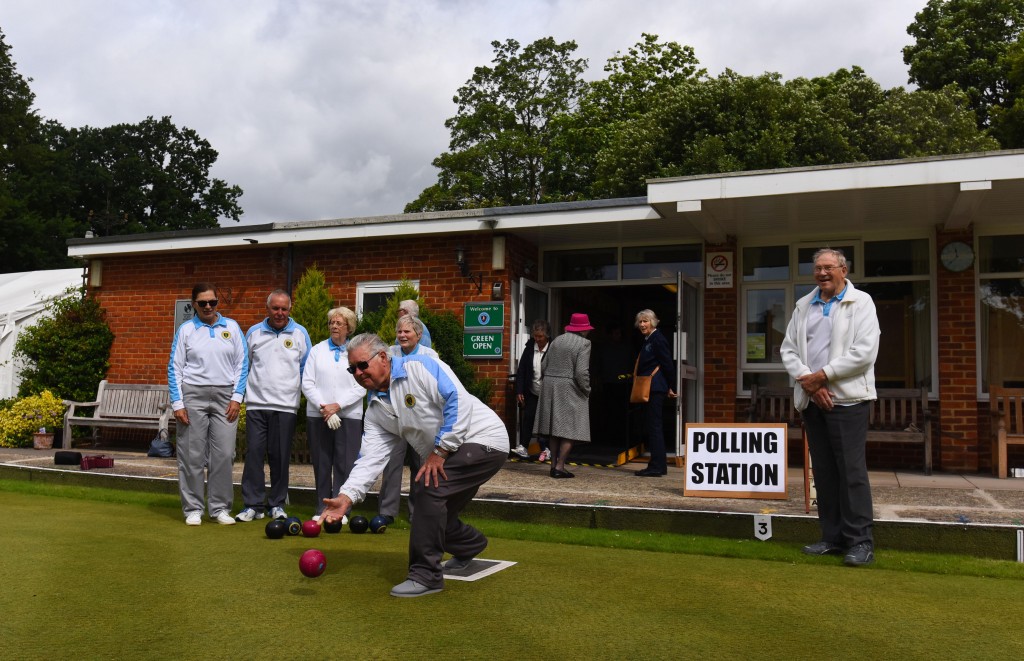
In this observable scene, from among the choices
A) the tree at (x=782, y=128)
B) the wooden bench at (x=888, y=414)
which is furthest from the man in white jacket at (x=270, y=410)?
the tree at (x=782, y=128)

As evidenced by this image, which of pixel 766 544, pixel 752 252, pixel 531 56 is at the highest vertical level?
pixel 531 56

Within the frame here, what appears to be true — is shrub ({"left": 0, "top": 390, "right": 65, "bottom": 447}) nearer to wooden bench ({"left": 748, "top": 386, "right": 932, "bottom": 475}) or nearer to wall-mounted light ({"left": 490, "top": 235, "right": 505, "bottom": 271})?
wall-mounted light ({"left": 490, "top": 235, "right": 505, "bottom": 271})

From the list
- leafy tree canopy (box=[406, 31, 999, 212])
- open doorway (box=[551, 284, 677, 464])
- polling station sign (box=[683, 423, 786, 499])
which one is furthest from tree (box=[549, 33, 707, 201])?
polling station sign (box=[683, 423, 786, 499])

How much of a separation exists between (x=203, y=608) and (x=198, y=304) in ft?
10.9

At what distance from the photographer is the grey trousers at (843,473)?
5.45 meters

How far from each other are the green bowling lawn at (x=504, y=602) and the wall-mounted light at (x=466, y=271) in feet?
18.4

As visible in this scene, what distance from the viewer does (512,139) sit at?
34469 millimetres

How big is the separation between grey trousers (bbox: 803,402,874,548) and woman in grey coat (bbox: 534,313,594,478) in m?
3.54

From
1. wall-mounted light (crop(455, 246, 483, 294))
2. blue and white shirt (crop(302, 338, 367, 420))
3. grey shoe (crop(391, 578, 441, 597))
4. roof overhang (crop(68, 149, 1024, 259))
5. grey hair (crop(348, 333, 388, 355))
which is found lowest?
grey shoe (crop(391, 578, 441, 597))

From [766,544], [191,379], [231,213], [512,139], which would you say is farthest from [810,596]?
[231,213]

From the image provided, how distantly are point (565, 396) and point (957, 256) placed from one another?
475cm

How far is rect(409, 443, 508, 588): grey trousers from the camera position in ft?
14.5

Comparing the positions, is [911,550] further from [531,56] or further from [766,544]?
[531,56]

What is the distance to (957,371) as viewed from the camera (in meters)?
10.0
